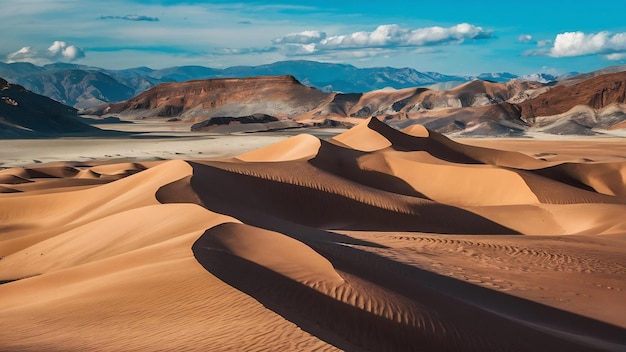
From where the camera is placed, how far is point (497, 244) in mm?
12594

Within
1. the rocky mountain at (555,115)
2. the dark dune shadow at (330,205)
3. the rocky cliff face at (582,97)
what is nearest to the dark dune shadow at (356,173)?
the dark dune shadow at (330,205)

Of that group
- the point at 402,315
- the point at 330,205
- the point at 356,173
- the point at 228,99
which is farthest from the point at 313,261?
the point at 228,99

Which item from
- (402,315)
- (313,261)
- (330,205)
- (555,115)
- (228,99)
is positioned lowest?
(228,99)

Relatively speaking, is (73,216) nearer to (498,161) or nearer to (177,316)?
(177,316)

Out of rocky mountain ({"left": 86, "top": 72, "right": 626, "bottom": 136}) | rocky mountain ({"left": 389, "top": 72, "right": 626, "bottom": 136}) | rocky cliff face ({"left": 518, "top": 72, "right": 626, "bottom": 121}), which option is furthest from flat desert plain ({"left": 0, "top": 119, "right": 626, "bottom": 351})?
rocky cliff face ({"left": 518, "top": 72, "right": 626, "bottom": 121})

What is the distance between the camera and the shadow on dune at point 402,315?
6414 mm

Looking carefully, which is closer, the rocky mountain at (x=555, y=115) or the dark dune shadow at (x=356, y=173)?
the dark dune shadow at (x=356, y=173)

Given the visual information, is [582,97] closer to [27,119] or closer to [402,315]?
[27,119]

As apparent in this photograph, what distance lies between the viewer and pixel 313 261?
8.09m

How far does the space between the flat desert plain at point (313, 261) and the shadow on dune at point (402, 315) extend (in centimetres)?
2

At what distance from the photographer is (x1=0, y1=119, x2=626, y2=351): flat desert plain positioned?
646 centimetres

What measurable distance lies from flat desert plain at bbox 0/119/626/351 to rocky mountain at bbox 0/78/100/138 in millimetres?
44106

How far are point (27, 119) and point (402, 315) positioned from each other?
74123mm

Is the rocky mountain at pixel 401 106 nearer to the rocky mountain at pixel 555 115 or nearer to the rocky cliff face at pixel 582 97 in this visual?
the rocky mountain at pixel 555 115
